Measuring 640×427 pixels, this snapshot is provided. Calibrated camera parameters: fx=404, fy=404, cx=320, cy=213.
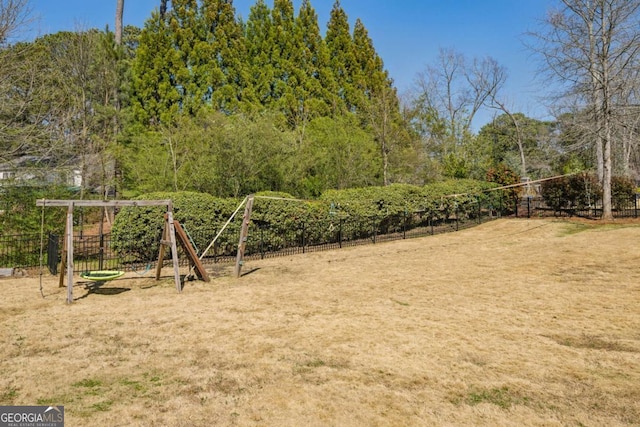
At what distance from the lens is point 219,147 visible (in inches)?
584

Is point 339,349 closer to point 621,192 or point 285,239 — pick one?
point 285,239

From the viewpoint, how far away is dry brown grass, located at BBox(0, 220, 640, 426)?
12.3 ft

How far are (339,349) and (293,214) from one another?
9.31 m

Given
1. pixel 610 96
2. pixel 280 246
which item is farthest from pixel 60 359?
pixel 610 96

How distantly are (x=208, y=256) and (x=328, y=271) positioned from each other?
4.37 meters

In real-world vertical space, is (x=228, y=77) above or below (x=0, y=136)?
above

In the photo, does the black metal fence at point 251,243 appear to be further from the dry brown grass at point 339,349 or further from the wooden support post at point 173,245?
the dry brown grass at point 339,349

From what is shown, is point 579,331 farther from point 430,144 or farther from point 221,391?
point 430,144

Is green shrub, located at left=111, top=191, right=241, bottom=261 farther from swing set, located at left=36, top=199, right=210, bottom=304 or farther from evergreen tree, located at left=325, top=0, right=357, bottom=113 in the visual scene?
evergreen tree, located at left=325, top=0, right=357, bottom=113

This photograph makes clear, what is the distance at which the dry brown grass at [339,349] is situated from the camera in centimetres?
374

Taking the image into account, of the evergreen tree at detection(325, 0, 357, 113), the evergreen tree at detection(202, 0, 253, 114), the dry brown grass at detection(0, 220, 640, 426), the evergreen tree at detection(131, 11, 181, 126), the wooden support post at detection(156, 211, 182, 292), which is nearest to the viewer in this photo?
the dry brown grass at detection(0, 220, 640, 426)

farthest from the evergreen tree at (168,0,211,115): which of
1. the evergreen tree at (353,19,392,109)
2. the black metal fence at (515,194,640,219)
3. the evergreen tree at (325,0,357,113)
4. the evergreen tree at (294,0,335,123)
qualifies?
the black metal fence at (515,194,640,219)

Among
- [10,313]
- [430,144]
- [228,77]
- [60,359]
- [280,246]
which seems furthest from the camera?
[430,144]

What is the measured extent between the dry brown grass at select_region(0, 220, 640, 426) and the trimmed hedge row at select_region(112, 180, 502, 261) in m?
2.30
